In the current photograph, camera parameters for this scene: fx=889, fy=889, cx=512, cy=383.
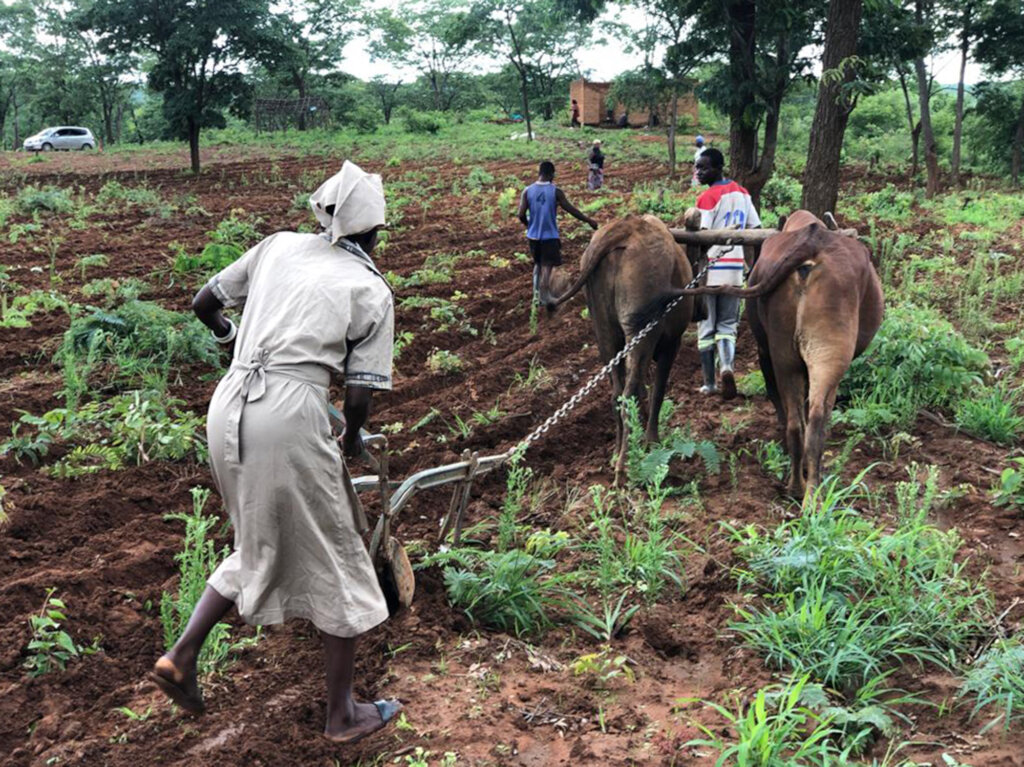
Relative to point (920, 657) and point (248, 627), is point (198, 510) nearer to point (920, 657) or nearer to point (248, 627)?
point (248, 627)

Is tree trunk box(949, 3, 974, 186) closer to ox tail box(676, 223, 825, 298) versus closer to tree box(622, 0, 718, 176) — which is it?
tree box(622, 0, 718, 176)

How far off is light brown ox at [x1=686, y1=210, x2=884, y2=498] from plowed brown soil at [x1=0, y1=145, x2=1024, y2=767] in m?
0.50

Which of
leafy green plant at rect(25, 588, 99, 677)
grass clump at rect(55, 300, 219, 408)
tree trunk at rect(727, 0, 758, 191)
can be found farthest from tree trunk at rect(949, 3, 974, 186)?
leafy green plant at rect(25, 588, 99, 677)

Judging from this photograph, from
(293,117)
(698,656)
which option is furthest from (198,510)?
(293,117)

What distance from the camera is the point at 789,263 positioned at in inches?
196

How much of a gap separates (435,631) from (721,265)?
159 inches

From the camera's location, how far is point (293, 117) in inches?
1518

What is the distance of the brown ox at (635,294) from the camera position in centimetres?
570

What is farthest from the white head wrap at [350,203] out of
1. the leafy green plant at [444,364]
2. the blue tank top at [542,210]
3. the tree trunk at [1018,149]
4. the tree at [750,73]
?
the tree trunk at [1018,149]

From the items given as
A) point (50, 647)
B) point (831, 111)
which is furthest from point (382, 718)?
point (831, 111)

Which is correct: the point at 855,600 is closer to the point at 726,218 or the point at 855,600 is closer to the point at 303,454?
the point at 303,454

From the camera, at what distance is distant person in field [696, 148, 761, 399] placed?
22.3ft

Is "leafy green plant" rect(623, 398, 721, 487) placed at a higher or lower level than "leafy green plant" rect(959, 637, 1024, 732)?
higher

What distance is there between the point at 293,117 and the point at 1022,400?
120 feet
